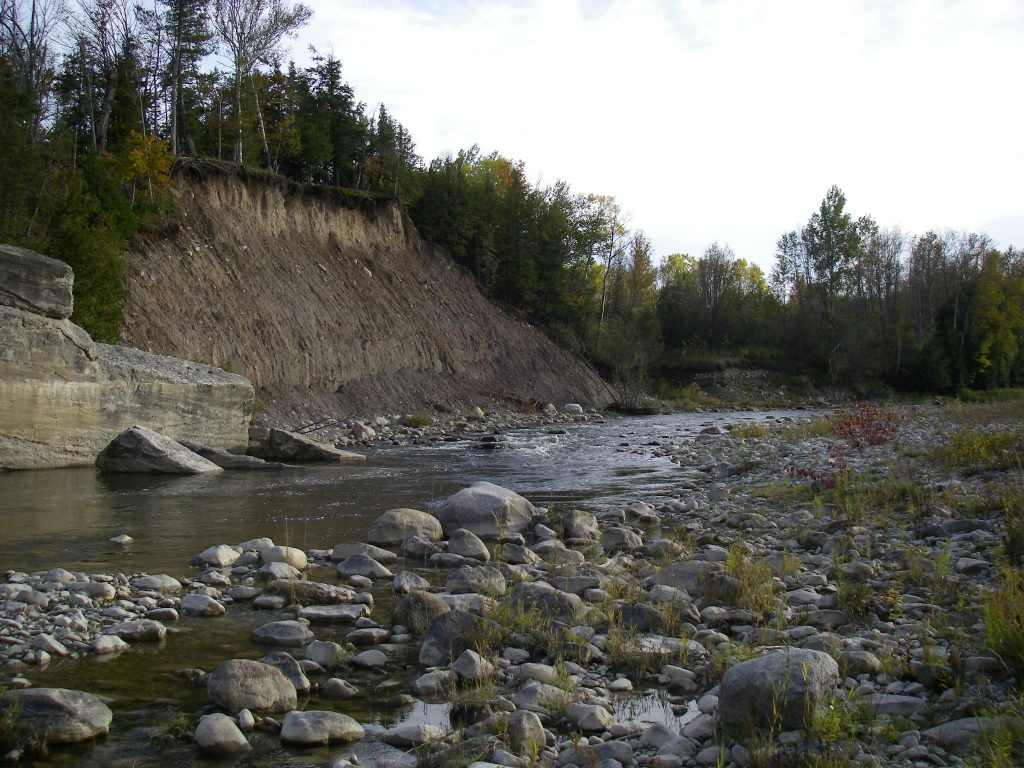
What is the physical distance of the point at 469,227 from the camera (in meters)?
48.5

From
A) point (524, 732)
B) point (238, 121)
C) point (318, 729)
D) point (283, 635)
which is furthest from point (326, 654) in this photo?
point (238, 121)

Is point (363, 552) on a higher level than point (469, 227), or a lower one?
lower

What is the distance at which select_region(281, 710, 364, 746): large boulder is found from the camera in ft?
14.6

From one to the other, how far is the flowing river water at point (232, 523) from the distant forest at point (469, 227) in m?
9.53

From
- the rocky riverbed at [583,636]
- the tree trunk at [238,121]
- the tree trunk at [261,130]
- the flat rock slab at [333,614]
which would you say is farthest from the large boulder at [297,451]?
the tree trunk at [261,130]

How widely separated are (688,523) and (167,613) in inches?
268

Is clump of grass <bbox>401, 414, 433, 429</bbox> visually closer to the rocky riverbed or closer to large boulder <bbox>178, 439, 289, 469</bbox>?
large boulder <bbox>178, 439, 289, 469</bbox>

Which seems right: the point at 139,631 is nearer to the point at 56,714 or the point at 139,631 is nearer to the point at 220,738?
the point at 56,714

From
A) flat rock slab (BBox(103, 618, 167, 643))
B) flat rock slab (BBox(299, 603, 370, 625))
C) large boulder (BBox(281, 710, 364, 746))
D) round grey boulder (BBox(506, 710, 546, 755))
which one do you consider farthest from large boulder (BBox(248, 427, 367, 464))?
round grey boulder (BBox(506, 710, 546, 755))

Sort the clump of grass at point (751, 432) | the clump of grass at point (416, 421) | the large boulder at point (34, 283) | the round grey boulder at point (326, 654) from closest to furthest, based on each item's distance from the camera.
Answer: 1. the round grey boulder at point (326, 654)
2. the large boulder at point (34, 283)
3. the clump of grass at point (751, 432)
4. the clump of grass at point (416, 421)

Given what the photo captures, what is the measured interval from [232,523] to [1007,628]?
943 cm

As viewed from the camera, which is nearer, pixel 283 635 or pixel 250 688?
pixel 250 688

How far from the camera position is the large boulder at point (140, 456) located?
54.7 feet

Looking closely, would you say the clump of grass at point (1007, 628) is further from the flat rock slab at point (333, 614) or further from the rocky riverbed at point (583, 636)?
the flat rock slab at point (333, 614)
